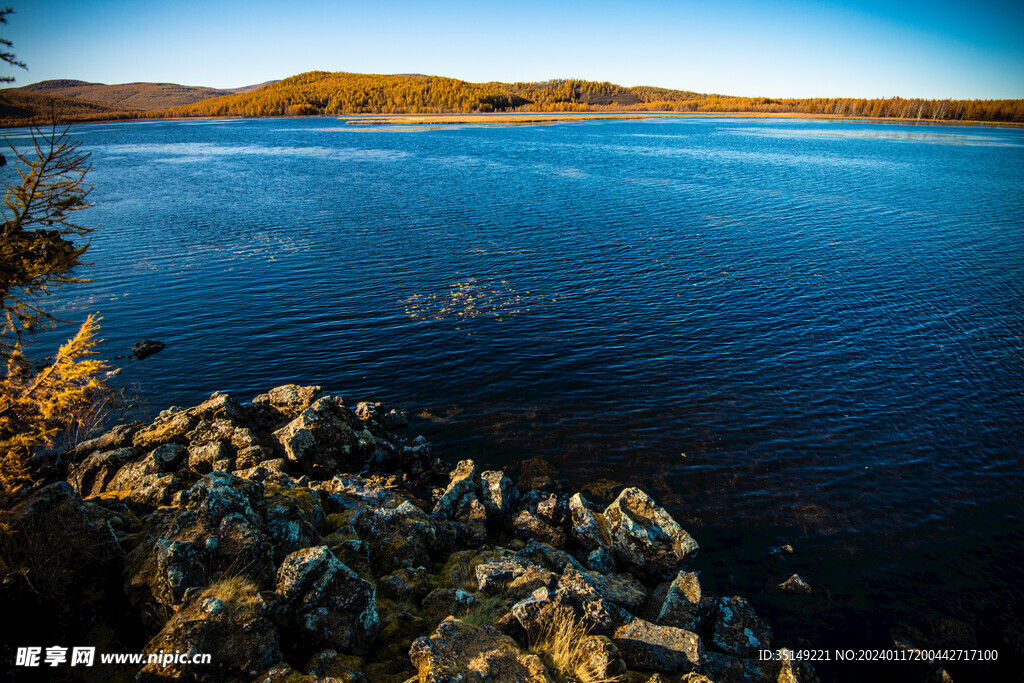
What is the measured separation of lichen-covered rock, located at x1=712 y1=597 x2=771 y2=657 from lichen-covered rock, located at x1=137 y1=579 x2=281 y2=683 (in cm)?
1167

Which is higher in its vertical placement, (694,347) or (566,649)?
(566,649)

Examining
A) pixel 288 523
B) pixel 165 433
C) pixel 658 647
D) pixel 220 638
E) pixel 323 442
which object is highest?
pixel 220 638

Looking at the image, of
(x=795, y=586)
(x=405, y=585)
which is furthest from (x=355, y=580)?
(x=795, y=586)

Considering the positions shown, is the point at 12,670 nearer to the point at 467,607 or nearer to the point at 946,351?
the point at 467,607

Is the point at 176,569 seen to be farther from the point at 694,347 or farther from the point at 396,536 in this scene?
the point at 694,347

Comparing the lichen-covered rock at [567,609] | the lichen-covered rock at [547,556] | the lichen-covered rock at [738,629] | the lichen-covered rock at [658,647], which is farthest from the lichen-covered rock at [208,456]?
the lichen-covered rock at [738,629]

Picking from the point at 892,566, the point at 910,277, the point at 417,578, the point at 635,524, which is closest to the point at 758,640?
the point at 635,524

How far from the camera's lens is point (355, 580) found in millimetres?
10727

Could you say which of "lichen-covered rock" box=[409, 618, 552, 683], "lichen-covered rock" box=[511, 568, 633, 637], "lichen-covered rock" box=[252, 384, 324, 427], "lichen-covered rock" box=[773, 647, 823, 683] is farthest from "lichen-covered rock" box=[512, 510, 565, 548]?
"lichen-covered rock" box=[252, 384, 324, 427]

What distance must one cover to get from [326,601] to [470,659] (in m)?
3.33

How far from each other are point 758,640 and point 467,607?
8.49m

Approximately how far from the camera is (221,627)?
29.8 feet

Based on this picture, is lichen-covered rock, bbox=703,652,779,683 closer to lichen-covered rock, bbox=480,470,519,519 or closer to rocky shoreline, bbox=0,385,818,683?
rocky shoreline, bbox=0,385,818,683

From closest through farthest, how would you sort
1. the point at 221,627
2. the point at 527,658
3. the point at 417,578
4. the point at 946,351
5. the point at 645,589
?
the point at 221,627 → the point at 527,658 → the point at 417,578 → the point at 645,589 → the point at 946,351
